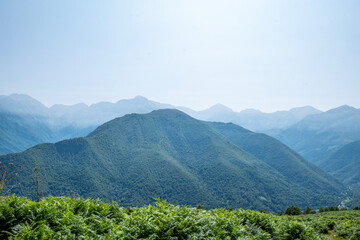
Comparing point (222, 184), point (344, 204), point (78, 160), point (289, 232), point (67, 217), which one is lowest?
point (344, 204)

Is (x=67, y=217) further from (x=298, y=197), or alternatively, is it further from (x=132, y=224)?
(x=298, y=197)

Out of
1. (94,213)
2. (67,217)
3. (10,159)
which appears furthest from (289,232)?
(10,159)

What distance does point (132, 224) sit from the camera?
6949mm

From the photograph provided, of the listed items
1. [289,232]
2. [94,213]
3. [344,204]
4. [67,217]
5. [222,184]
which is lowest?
[344,204]

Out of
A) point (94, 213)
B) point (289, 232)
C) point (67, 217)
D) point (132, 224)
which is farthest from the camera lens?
point (289, 232)

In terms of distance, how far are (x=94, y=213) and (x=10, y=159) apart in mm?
226281

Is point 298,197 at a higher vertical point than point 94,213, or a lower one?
lower

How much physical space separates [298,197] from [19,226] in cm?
23435

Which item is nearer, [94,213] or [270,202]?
[94,213]

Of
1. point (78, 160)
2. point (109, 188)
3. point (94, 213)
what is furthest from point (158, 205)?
point (78, 160)

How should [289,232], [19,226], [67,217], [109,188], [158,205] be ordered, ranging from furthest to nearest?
[109,188] < [289,232] < [158,205] < [67,217] < [19,226]

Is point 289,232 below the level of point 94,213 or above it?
below

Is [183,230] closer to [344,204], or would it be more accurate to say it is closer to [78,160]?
[78,160]

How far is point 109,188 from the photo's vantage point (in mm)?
165500
